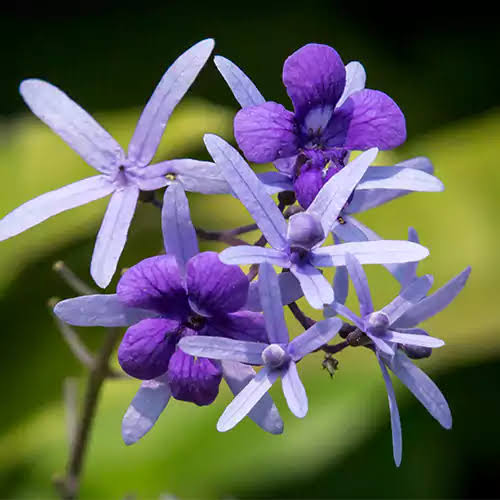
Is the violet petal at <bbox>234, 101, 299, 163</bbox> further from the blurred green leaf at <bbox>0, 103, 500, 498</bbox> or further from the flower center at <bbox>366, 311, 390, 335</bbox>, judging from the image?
the blurred green leaf at <bbox>0, 103, 500, 498</bbox>

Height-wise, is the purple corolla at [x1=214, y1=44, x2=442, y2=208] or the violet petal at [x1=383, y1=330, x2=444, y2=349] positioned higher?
the purple corolla at [x1=214, y1=44, x2=442, y2=208]

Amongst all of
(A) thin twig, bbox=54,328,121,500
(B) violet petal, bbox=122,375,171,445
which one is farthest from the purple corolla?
(A) thin twig, bbox=54,328,121,500

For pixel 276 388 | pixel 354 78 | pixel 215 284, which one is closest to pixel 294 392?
pixel 215 284

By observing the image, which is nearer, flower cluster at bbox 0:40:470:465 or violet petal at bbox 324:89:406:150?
flower cluster at bbox 0:40:470:465

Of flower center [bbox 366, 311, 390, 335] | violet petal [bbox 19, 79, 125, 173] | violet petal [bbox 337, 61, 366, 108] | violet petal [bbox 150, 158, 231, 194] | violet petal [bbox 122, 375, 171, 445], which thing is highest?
violet petal [bbox 19, 79, 125, 173]

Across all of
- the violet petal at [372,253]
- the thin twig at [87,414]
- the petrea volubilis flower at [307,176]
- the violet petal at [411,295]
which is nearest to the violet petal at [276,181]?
the petrea volubilis flower at [307,176]

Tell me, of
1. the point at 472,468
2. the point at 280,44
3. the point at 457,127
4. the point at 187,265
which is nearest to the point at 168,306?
the point at 187,265

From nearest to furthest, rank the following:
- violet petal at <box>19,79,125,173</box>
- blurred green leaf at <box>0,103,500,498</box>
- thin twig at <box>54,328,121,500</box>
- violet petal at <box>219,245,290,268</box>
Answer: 1. violet petal at <box>219,245,290,268</box>
2. violet petal at <box>19,79,125,173</box>
3. thin twig at <box>54,328,121,500</box>
4. blurred green leaf at <box>0,103,500,498</box>
